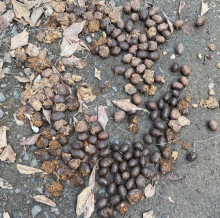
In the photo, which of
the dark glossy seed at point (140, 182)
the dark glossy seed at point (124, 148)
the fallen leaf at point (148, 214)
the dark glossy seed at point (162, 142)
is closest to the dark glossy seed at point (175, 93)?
the dark glossy seed at point (162, 142)

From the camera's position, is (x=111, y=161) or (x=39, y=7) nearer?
(x=111, y=161)

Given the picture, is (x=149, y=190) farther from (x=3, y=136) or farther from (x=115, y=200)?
(x=3, y=136)

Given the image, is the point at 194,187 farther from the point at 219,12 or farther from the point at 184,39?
the point at 219,12

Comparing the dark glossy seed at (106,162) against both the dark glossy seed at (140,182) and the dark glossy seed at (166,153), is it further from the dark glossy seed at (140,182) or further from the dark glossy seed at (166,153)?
the dark glossy seed at (166,153)

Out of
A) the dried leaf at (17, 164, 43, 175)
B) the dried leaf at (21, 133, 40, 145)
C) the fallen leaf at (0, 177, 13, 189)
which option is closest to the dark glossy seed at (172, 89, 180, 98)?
the dried leaf at (21, 133, 40, 145)

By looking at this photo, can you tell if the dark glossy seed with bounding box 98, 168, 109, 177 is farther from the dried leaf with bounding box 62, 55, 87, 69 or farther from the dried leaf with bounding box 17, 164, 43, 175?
the dried leaf with bounding box 62, 55, 87, 69

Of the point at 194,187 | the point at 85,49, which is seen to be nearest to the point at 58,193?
the point at 194,187
